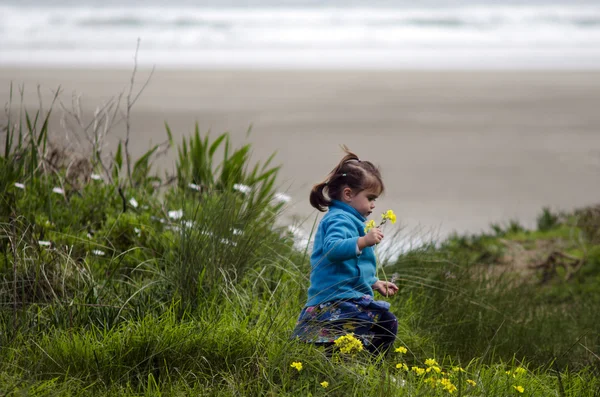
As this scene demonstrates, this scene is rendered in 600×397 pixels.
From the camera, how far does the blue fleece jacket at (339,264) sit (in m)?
3.88

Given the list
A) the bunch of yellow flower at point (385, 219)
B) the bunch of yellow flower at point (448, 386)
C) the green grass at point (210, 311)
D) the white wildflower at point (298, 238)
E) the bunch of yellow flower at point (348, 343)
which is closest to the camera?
the bunch of yellow flower at point (448, 386)

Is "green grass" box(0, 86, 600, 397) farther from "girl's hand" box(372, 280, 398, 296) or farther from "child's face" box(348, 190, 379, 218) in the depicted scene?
"child's face" box(348, 190, 379, 218)

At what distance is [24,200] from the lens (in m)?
5.47

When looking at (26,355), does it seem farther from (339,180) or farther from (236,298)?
(339,180)

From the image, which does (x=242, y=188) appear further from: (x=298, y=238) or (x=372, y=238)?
(x=372, y=238)

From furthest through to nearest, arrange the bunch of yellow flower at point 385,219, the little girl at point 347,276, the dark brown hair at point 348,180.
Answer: the dark brown hair at point 348,180 → the little girl at point 347,276 → the bunch of yellow flower at point 385,219

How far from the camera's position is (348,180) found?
13.1 ft

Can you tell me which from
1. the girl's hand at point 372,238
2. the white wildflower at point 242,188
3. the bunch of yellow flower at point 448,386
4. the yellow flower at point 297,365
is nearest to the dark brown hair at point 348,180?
the girl's hand at point 372,238

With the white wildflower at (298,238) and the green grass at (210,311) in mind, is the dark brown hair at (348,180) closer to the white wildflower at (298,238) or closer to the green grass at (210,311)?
the green grass at (210,311)

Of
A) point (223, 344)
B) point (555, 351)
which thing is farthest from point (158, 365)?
point (555, 351)

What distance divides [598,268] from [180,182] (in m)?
3.85

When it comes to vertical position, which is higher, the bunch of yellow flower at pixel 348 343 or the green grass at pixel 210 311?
the bunch of yellow flower at pixel 348 343

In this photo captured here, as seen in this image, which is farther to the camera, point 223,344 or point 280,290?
point 280,290

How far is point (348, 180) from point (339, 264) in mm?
423
